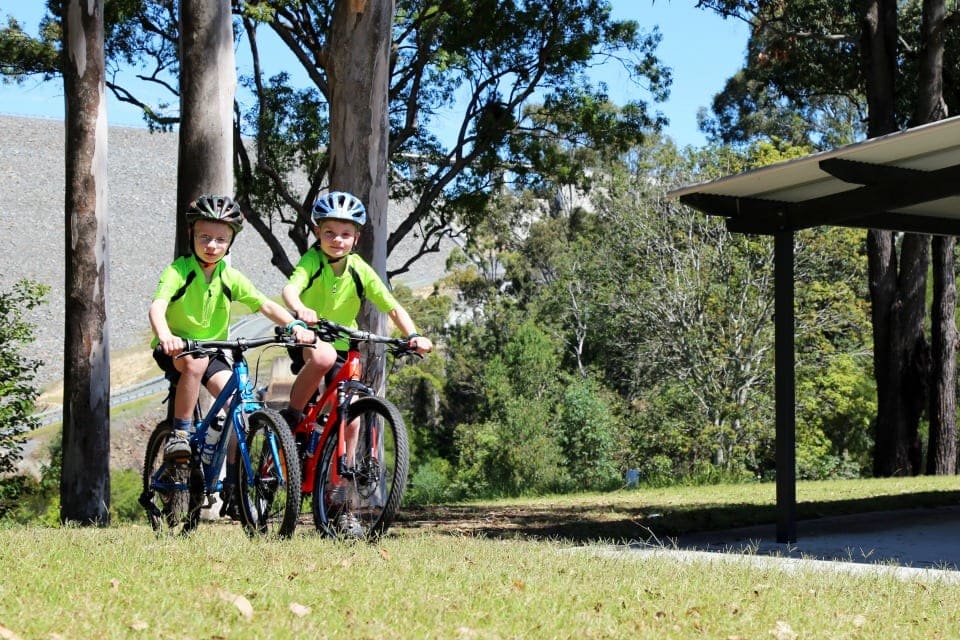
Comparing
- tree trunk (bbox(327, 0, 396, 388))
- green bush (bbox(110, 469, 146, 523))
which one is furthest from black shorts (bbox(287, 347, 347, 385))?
green bush (bbox(110, 469, 146, 523))

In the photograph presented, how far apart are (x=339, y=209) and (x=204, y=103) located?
13.3 ft

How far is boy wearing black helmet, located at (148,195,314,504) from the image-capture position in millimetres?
6715

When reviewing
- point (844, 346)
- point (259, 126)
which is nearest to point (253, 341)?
point (259, 126)

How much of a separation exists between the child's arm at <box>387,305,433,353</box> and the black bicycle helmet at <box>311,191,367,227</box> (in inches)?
23.1

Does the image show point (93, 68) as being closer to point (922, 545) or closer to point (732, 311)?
point (922, 545)

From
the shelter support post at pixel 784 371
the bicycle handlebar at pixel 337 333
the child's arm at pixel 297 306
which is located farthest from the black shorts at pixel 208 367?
the shelter support post at pixel 784 371

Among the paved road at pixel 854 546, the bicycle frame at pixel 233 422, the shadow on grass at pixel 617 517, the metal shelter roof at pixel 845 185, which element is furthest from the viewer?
the shadow on grass at pixel 617 517

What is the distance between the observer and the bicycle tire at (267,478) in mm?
6262

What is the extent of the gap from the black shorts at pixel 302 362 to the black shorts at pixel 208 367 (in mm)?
383

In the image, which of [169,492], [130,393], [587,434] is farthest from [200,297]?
[130,393]

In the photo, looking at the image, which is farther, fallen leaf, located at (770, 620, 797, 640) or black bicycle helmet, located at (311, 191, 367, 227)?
black bicycle helmet, located at (311, 191, 367, 227)

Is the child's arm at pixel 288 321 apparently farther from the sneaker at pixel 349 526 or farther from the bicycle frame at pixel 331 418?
the sneaker at pixel 349 526

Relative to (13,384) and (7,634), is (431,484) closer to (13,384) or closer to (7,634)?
(13,384)

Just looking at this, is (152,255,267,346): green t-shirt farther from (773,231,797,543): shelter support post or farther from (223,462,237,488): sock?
→ (773,231,797,543): shelter support post
